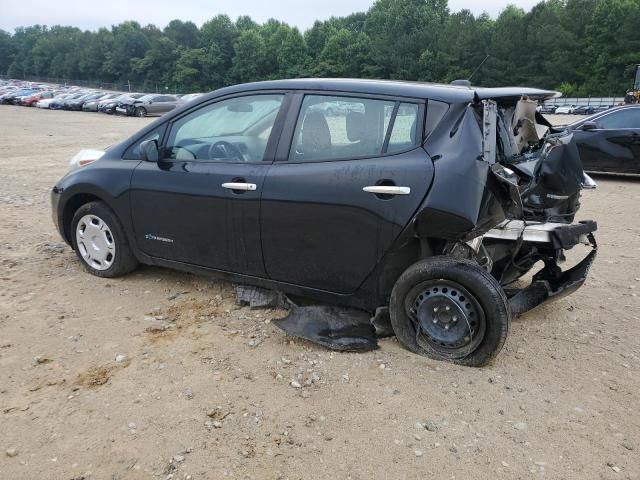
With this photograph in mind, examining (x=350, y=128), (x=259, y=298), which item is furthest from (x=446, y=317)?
(x=259, y=298)

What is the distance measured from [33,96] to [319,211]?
5073cm

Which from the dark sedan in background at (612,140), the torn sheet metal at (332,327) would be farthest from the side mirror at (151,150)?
the dark sedan in background at (612,140)

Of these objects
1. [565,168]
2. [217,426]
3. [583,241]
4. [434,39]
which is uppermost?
[434,39]

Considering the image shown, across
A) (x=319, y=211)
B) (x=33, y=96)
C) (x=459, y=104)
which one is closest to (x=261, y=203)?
(x=319, y=211)

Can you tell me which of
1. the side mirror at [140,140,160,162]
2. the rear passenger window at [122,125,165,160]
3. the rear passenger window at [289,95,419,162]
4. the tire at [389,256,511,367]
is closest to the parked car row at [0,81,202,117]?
the rear passenger window at [122,125,165,160]

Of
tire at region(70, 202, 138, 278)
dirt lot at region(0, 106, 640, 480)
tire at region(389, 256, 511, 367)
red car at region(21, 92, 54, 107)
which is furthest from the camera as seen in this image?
red car at region(21, 92, 54, 107)

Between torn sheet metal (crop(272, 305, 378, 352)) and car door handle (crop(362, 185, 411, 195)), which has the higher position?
car door handle (crop(362, 185, 411, 195))

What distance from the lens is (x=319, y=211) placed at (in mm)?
3469

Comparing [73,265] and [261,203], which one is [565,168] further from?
[73,265]

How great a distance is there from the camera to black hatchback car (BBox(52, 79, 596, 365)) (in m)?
3.20

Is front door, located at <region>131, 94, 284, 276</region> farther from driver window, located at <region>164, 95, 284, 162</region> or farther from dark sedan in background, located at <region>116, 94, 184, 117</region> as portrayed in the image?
dark sedan in background, located at <region>116, 94, 184, 117</region>

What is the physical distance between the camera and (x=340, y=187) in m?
3.38

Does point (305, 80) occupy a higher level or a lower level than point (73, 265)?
higher

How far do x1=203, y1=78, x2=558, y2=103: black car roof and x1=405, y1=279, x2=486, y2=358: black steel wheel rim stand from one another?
1.13m
